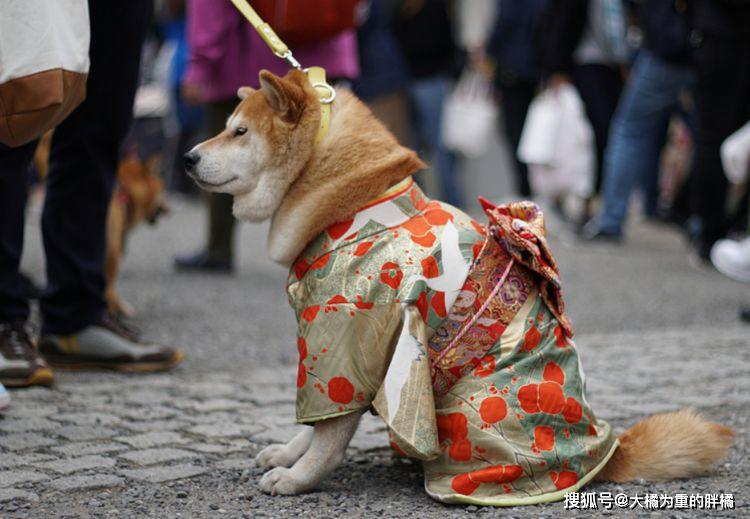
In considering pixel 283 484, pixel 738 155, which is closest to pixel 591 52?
pixel 738 155

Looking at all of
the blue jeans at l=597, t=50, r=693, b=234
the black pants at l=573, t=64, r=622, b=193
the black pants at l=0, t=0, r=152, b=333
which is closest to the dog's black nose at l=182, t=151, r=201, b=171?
the black pants at l=0, t=0, r=152, b=333

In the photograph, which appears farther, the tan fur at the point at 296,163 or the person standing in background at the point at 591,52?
the person standing in background at the point at 591,52

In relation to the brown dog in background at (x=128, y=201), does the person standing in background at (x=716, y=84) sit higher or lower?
higher

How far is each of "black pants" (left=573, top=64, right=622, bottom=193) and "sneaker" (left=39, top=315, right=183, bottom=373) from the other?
5.54m

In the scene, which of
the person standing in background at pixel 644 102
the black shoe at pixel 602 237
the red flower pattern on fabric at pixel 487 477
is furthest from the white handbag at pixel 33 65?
the black shoe at pixel 602 237

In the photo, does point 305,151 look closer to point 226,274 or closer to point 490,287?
point 490,287

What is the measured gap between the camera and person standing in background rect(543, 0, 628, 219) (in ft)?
27.1

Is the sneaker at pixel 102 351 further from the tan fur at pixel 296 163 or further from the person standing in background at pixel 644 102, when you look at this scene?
the person standing in background at pixel 644 102

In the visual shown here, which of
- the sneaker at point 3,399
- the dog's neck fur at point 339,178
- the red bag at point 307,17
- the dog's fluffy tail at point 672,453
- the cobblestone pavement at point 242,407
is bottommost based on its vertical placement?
the cobblestone pavement at point 242,407

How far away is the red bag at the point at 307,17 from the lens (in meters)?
5.11

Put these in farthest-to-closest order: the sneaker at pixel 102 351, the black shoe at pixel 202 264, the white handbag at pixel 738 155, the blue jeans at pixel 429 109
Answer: the blue jeans at pixel 429 109, the black shoe at pixel 202 264, the white handbag at pixel 738 155, the sneaker at pixel 102 351

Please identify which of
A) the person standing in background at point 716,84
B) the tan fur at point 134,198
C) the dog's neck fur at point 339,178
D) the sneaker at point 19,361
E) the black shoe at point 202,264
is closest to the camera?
the dog's neck fur at point 339,178

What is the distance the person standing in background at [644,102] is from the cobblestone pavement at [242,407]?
1775mm

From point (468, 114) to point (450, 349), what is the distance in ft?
29.0
